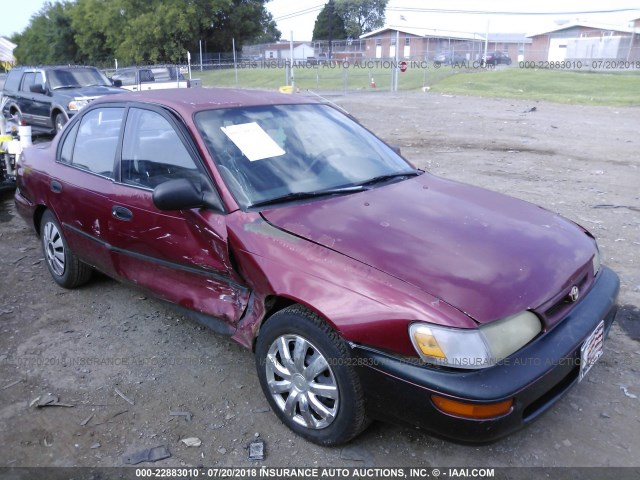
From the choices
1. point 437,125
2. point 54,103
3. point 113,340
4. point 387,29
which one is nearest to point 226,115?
point 113,340

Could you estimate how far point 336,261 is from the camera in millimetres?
2562

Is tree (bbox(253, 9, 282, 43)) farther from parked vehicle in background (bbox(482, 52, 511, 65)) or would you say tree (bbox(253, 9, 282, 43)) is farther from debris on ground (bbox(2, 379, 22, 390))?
debris on ground (bbox(2, 379, 22, 390))

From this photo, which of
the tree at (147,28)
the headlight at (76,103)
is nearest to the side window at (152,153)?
the headlight at (76,103)

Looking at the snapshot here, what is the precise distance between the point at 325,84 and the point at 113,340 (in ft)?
108

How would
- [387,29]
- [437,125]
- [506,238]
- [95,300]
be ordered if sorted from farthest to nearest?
[387,29] < [437,125] < [95,300] < [506,238]

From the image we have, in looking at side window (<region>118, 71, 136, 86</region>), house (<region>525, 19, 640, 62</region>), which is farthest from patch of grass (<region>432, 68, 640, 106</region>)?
side window (<region>118, 71, 136, 86</region>)

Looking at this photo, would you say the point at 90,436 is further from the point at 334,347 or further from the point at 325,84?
the point at 325,84

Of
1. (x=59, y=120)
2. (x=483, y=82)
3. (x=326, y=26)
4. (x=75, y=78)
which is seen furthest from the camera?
(x=326, y=26)

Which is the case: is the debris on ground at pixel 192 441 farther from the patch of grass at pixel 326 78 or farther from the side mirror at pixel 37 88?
the patch of grass at pixel 326 78

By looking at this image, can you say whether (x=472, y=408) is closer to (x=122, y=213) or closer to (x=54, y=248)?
(x=122, y=213)

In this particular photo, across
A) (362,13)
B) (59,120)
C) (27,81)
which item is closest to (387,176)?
(59,120)

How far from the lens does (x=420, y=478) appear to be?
260 cm

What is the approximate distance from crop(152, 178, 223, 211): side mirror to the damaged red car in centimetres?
1

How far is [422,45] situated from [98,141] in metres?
53.2
